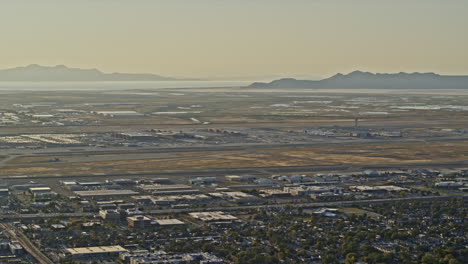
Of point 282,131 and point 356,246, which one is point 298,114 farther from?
point 356,246

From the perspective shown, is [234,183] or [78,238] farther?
[234,183]

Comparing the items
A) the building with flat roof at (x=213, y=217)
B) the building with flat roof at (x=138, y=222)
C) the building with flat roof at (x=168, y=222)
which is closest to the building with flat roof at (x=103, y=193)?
the building with flat roof at (x=213, y=217)

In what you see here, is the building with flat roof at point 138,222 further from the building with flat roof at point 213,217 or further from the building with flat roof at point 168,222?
the building with flat roof at point 213,217

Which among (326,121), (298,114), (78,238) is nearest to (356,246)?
(78,238)

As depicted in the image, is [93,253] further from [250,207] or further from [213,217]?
[250,207]

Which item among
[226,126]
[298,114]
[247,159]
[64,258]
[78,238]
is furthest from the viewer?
[298,114]

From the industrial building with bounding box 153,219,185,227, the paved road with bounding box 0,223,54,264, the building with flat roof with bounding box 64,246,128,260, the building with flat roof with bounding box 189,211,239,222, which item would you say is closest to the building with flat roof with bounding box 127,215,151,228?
the industrial building with bounding box 153,219,185,227

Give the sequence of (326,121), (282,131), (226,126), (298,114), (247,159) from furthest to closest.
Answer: (298,114)
(326,121)
(226,126)
(282,131)
(247,159)

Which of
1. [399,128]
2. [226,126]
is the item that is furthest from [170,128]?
[399,128]

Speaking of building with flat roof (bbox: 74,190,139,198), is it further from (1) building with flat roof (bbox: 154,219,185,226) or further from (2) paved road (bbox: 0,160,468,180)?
(1) building with flat roof (bbox: 154,219,185,226)
